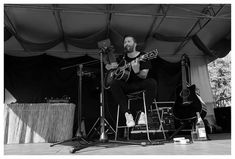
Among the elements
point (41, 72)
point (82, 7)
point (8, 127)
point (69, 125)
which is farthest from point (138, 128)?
Result: point (41, 72)

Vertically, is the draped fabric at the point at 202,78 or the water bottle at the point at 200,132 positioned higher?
the draped fabric at the point at 202,78

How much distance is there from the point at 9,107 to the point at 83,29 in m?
1.89

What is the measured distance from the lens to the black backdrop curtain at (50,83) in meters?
4.29

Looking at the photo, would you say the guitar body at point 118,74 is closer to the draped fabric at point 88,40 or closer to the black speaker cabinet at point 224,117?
the draped fabric at point 88,40

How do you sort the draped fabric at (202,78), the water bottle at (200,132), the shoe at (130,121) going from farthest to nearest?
the draped fabric at (202,78), the water bottle at (200,132), the shoe at (130,121)

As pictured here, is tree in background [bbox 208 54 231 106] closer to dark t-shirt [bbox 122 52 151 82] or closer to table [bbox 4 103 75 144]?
dark t-shirt [bbox 122 52 151 82]

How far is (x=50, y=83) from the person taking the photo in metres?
4.42

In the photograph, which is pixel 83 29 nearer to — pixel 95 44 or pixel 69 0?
pixel 95 44

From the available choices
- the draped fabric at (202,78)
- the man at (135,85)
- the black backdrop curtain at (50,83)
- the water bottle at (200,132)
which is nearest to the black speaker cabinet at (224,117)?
the draped fabric at (202,78)

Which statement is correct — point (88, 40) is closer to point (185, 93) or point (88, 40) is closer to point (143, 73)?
point (143, 73)

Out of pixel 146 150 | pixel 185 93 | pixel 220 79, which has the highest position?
pixel 220 79

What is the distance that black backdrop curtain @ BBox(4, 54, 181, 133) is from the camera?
4.29 metres

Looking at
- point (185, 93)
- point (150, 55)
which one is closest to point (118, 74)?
point (150, 55)

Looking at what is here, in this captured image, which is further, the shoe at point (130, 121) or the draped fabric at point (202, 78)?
the draped fabric at point (202, 78)
